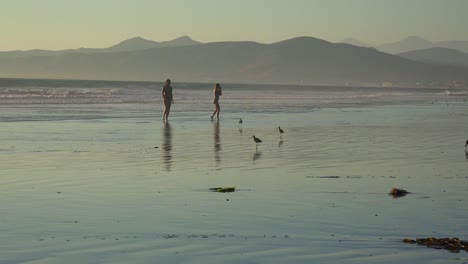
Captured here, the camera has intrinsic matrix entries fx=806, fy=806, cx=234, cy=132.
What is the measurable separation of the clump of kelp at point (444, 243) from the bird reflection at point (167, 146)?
24.9 feet

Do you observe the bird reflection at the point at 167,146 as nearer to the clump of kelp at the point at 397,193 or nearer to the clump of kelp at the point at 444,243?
the clump of kelp at the point at 397,193

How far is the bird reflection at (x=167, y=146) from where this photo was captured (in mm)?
16688

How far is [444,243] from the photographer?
336 inches

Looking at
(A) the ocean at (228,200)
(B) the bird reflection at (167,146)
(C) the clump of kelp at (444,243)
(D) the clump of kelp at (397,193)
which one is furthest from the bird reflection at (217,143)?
(C) the clump of kelp at (444,243)

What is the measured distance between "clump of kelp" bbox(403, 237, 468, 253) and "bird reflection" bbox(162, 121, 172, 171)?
7590 millimetres

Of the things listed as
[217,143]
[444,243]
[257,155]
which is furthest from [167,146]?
[444,243]

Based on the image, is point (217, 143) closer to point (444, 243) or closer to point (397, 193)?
point (397, 193)

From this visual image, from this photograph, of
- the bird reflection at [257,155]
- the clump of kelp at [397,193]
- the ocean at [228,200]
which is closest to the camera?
the ocean at [228,200]

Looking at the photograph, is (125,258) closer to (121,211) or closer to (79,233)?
(79,233)

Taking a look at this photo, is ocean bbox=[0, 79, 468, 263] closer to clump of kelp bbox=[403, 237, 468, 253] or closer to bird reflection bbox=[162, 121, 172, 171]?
bird reflection bbox=[162, 121, 172, 171]

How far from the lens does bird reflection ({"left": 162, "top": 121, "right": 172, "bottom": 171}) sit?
16.7 m

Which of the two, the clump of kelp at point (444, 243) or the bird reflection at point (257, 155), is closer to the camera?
the clump of kelp at point (444, 243)

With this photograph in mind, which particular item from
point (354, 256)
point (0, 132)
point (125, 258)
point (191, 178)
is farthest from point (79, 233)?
point (0, 132)

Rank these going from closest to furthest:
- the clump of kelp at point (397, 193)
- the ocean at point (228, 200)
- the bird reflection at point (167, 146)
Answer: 1. the ocean at point (228, 200)
2. the clump of kelp at point (397, 193)
3. the bird reflection at point (167, 146)
